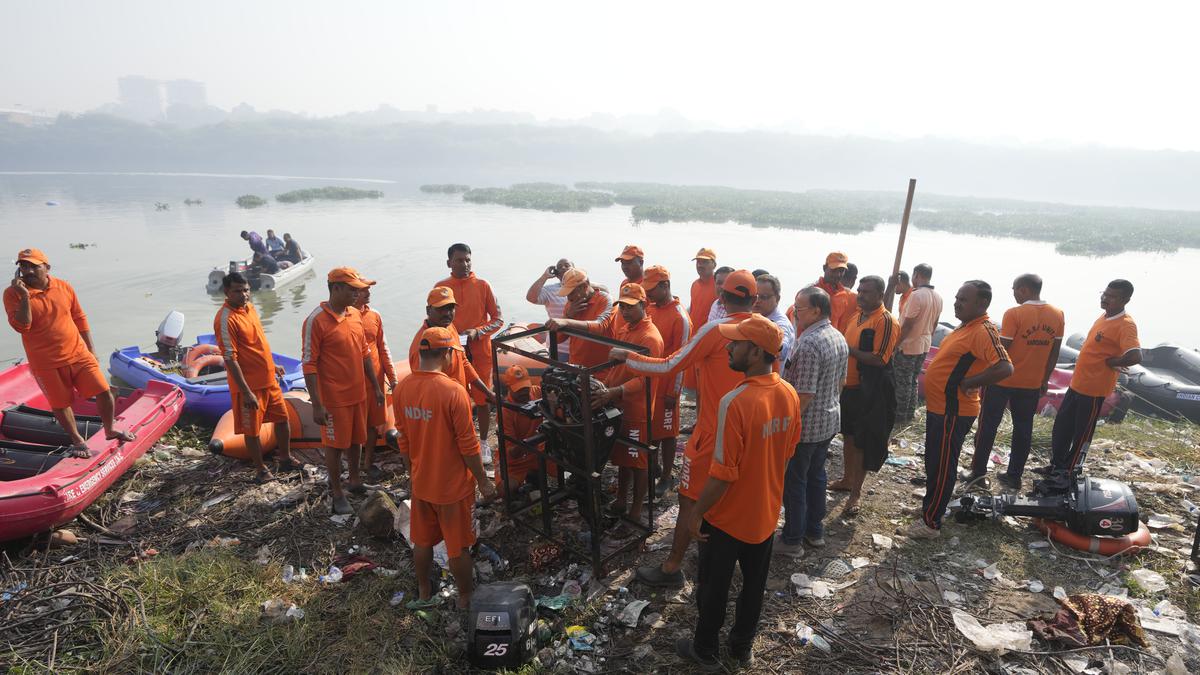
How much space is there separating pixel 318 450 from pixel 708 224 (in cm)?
2942

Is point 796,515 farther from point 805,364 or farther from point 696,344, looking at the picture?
point 696,344

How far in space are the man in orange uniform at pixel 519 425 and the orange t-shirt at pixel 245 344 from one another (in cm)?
196

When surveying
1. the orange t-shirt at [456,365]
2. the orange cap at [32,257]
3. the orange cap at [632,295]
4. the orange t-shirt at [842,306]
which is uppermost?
the orange cap at [632,295]

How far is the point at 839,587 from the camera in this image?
385 centimetres

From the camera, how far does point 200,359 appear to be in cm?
820

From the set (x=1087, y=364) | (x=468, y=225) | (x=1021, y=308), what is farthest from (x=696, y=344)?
(x=468, y=225)

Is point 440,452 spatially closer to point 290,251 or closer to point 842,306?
point 842,306

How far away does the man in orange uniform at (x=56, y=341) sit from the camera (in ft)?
15.1

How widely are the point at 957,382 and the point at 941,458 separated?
565mm

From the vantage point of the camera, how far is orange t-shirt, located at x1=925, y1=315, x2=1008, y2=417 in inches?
157

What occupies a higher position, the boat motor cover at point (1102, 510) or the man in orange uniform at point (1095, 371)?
the man in orange uniform at point (1095, 371)

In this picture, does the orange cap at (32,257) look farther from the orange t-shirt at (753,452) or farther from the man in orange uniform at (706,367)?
the orange t-shirt at (753,452)

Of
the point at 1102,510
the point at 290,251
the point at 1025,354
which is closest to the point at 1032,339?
the point at 1025,354

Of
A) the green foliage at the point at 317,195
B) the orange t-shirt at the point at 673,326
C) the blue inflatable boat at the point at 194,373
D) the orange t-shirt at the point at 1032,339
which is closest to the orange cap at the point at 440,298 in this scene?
the orange t-shirt at the point at 673,326
